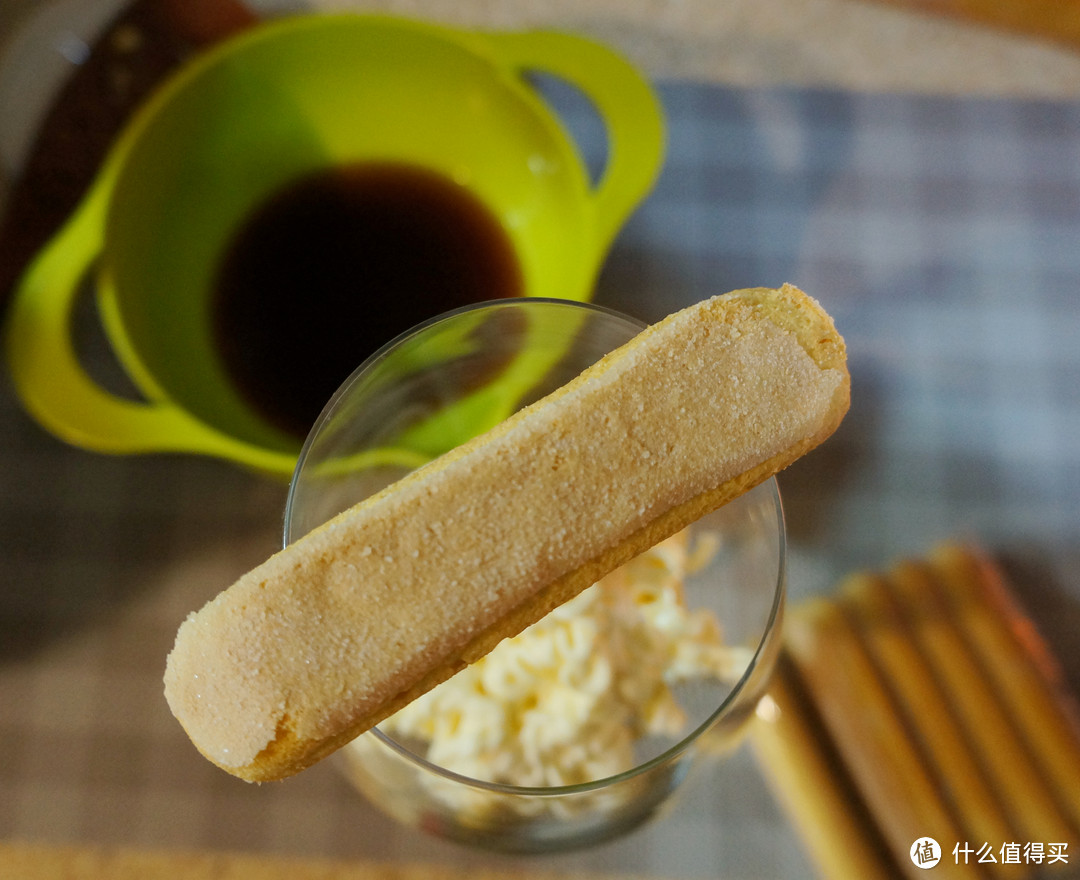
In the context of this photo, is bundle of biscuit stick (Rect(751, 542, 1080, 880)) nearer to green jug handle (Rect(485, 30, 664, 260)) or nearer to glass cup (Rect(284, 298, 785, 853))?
glass cup (Rect(284, 298, 785, 853))

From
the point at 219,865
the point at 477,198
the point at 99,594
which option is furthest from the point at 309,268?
the point at 219,865

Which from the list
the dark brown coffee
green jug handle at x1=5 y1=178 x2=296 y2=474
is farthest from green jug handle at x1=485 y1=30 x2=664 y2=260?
green jug handle at x1=5 y1=178 x2=296 y2=474

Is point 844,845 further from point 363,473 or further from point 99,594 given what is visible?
point 99,594

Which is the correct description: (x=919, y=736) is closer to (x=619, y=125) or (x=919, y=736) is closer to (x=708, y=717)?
(x=708, y=717)

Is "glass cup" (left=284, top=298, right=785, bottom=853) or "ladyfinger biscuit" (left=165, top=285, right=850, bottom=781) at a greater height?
"ladyfinger biscuit" (left=165, top=285, right=850, bottom=781)

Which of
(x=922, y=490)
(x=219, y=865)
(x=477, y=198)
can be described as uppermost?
(x=477, y=198)

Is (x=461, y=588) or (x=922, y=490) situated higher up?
(x=461, y=588)
